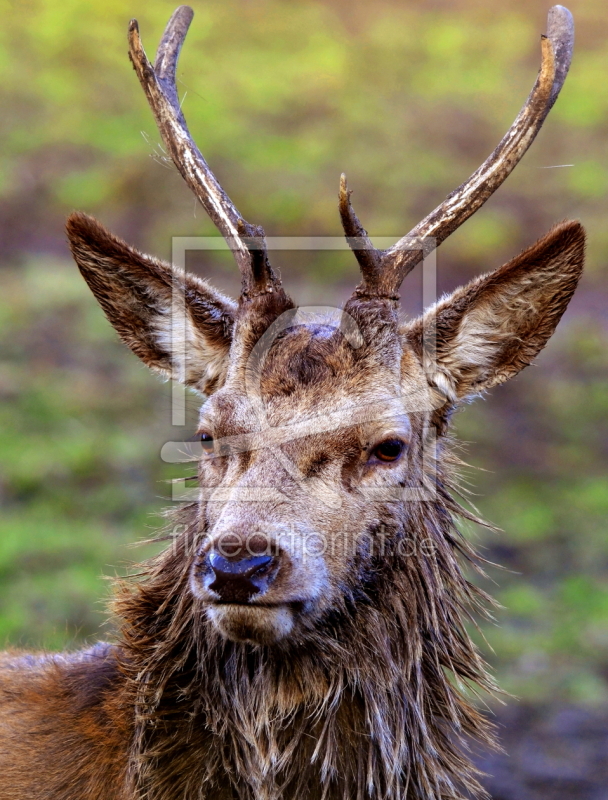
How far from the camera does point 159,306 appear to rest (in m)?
4.02

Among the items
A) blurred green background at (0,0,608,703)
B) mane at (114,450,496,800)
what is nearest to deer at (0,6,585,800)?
mane at (114,450,496,800)

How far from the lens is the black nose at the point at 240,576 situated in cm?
301

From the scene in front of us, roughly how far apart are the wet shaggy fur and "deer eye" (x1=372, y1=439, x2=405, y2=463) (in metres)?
0.06

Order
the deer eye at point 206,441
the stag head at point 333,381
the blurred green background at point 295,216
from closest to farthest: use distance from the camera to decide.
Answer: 1. the stag head at point 333,381
2. the deer eye at point 206,441
3. the blurred green background at point 295,216

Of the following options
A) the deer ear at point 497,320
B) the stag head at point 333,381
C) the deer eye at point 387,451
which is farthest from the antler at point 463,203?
the deer eye at point 387,451

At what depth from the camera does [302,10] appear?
61.5ft

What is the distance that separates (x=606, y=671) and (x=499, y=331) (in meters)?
3.76

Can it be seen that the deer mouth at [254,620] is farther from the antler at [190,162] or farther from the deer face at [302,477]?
the antler at [190,162]

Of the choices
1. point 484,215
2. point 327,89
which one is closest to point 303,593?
point 484,215

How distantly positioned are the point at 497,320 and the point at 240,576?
59.7 inches

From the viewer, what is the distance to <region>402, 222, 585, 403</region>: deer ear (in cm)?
370

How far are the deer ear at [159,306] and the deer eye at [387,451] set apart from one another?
0.73 m

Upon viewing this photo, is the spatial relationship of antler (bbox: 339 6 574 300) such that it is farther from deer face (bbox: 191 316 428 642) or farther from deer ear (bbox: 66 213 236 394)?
deer ear (bbox: 66 213 236 394)

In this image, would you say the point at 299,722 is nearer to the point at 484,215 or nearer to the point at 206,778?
the point at 206,778
